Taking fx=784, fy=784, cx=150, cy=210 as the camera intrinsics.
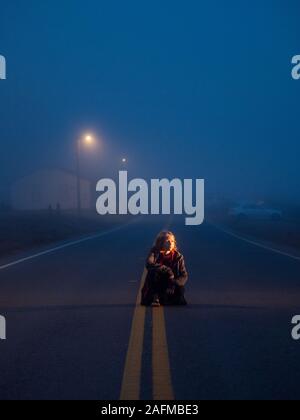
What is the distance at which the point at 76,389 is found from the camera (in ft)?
24.3

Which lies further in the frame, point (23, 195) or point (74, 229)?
point (23, 195)

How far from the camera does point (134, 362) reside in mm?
8750

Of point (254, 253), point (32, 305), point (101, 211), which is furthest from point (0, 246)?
point (101, 211)

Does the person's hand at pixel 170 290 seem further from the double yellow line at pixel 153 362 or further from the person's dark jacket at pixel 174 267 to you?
the double yellow line at pixel 153 362

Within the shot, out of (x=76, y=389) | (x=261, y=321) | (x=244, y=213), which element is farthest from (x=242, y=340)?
(x=244, y=213)

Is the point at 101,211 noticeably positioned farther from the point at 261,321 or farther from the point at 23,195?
the point at 261,321

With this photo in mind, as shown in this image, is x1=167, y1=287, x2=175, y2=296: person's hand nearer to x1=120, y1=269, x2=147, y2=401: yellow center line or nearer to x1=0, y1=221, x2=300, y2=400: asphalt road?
x1=0, y1=221, x2=300, y2=400: asphalt road

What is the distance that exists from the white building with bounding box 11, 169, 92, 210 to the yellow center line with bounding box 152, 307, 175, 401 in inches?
3086

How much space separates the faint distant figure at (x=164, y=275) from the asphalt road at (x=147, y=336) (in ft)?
1.22

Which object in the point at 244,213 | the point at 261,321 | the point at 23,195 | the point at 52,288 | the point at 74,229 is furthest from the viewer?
the point at 23,195

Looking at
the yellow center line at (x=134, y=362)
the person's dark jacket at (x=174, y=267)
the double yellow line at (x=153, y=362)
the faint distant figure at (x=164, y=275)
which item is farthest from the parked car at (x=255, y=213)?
the double yellow line at (x=153, y=362)

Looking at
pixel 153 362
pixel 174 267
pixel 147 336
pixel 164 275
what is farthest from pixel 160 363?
pixel 174 267

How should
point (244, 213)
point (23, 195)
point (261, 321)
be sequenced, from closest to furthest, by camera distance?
1. point (261, 321)
2. point (244, 213)
3. point (23, 195)
